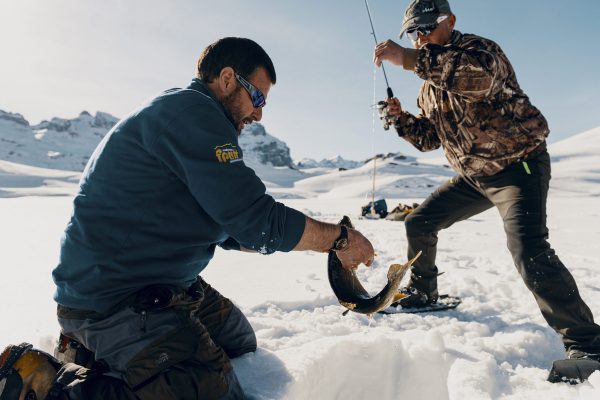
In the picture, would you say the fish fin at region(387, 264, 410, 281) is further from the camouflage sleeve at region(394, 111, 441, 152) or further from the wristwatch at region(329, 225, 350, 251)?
the camouflage sleeve at region(394, 111, 441, 152)

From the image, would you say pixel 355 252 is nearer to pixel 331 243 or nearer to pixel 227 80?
pixel 331 243

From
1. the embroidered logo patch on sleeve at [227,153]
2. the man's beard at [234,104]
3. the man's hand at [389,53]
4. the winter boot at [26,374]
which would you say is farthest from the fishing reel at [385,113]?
the winter boot at [26,374]

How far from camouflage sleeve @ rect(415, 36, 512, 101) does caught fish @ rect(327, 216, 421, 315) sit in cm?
138

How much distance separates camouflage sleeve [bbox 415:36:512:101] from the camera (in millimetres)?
2912

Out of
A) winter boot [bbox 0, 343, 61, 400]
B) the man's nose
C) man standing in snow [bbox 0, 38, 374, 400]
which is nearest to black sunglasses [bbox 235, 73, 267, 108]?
the man's nose

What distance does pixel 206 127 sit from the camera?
76.9 inches

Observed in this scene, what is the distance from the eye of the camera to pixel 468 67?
2.90 meters

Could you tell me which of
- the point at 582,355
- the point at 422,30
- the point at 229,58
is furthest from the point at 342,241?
the point at 422,30

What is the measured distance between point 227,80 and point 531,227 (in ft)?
7.49

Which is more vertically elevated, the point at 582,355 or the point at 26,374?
the point at 26,374

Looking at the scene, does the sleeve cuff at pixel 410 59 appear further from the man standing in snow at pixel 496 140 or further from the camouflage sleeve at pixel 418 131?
the camouflage sleeve at pixel 418 131

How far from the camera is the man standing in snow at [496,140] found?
2.67 metres

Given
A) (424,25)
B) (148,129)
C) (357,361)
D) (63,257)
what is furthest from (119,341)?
(424,25)

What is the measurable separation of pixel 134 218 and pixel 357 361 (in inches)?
65.2
